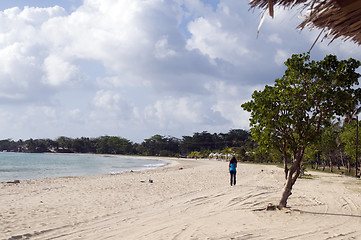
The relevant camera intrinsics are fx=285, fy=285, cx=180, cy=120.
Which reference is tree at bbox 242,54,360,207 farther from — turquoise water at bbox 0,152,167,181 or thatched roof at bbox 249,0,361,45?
turquoise water at bbox 0,152,167,181

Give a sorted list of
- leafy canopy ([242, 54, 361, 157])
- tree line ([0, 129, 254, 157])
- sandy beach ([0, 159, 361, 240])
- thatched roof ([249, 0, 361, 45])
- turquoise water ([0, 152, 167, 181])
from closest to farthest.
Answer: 1. thatched roof ([249, 0, 361, 45])
2. sandy beach ([0, 159, 361, 240])
3. leafy canopy ([242, 54, 361, 157])
4. turquoise water ([0, 152, 167, 181])
5. tree line ([0, 129, 254, 157])

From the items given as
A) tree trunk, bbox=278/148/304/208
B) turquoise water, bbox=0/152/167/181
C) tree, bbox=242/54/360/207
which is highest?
tree, bbox=242/54/360/207

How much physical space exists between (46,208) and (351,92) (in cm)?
793

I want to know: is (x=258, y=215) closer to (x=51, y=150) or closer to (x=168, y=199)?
(x=168, y=199)

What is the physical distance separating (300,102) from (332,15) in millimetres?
3376

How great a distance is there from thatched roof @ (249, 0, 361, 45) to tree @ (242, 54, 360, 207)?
8.77 ft

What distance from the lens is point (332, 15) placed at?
3.37 m

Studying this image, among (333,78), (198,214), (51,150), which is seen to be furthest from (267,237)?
(51,150)

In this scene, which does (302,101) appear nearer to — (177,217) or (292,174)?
(292,174)

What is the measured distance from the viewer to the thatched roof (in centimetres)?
313

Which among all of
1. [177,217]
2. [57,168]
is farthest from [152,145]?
[177,217]

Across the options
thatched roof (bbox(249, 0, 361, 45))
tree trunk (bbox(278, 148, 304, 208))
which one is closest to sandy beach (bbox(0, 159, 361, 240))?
tree trunk (bbox(278, 148, 304, 208))

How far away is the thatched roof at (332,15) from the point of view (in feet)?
10.3

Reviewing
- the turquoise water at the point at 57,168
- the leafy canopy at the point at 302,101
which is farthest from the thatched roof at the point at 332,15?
the turquoise water at the point at 57,168
